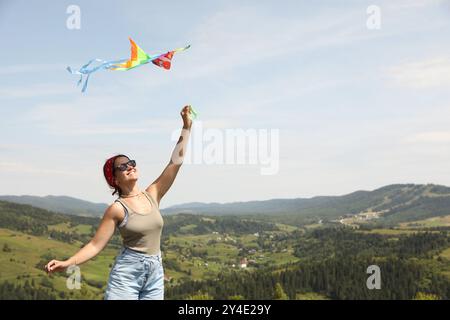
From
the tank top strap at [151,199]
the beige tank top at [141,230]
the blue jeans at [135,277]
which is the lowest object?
the blue jeans at [135,277]

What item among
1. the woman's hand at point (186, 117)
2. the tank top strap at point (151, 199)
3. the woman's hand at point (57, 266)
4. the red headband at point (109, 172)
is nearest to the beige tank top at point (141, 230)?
the tank top strap at point (151, 199)

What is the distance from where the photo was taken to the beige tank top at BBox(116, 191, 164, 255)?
575 centimetres

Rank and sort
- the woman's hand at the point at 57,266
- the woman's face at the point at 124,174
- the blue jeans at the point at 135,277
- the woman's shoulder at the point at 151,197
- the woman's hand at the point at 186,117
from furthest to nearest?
1. the woman's hand at the point at 186,117
2. the woman's shoulder at the point at 151,197
3. the woman's face at the point at 124,174
4. the blue jeans at the point at 135,277
5. the woman's hand at the point at 57,266

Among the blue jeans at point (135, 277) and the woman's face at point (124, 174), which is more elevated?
the woman's face at point (124, 174)

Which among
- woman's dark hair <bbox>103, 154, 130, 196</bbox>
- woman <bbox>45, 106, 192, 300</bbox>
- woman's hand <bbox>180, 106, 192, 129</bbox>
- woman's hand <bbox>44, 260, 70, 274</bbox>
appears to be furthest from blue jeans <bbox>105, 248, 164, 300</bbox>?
woman's hand <bbox>180, 106, 192, 129</bbox>

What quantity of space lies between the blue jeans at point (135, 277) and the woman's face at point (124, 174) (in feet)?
2.97

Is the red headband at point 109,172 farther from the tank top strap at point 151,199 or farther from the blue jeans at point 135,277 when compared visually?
the blue jeans at point 135,277

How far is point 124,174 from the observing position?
6.08 m

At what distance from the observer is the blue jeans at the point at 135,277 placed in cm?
568

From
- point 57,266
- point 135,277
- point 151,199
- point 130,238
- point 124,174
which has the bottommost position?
point 135,277

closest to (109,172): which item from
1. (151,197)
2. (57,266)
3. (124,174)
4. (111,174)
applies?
(111,174)

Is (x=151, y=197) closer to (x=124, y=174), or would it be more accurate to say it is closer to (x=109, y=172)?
(x=124, y=174)

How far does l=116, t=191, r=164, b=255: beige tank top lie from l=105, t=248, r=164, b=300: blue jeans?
0.29ft

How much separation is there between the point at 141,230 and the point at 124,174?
2.64 ft
